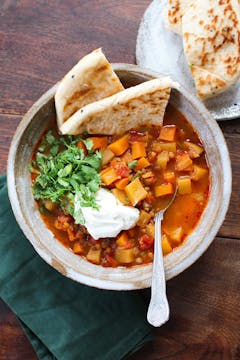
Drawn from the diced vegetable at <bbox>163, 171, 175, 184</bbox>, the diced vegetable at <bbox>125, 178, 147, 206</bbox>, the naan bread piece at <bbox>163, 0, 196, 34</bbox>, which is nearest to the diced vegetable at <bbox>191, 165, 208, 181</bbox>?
the diced vegetable at <bbox>163, 171, 175, 184</bbox>

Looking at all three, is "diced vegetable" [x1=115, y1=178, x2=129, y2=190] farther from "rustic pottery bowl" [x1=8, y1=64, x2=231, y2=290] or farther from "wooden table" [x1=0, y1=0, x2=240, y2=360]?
→ "wooden table" [x1=0, y1=0, x2=240, y2=360]

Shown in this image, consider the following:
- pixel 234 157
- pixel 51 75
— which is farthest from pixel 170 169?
pixel 51 75

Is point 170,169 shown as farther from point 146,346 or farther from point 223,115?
point 146,346

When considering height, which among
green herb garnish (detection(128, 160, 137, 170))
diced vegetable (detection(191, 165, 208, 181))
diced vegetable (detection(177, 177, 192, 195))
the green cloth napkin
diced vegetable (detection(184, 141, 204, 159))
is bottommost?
the green cloth napkin

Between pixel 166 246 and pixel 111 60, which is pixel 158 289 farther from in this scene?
pixel 111 60

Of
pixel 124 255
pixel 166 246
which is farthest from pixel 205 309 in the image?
pixel 124 255
